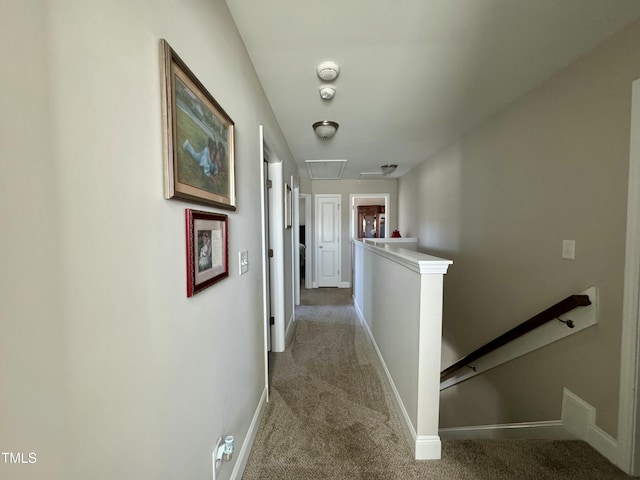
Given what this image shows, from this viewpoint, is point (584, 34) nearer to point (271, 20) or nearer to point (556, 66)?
point (556, 66)

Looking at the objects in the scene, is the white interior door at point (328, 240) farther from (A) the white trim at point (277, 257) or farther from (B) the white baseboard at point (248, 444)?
(B) the white baseboard at point (248, 444)

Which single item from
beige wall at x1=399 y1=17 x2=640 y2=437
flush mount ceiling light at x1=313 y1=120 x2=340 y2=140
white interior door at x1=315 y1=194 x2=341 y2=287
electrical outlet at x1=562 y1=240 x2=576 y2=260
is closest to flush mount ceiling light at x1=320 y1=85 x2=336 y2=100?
flush mount ceiling light at x1=313 y1=120 x2=340 y2=140

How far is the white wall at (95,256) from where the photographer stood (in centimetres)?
39

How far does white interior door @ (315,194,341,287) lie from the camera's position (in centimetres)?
543

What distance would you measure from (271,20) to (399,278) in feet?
5.52

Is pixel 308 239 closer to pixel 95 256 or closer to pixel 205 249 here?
pixel 205 249

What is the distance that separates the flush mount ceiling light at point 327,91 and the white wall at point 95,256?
1.11 metres

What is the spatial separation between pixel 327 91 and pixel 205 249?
1572mm

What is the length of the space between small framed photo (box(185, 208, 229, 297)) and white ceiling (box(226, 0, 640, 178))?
1.09 m

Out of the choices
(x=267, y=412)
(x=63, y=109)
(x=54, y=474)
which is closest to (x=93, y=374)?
(x=54, y=474)

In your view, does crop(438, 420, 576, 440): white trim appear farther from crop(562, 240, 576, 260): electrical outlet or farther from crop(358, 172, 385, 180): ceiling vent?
crop(358, 172, 385, 180): ceiling vent

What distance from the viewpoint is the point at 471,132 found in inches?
109

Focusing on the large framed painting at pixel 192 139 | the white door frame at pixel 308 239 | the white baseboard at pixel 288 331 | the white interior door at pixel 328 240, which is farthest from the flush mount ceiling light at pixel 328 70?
the white interior door at pixel 328 240

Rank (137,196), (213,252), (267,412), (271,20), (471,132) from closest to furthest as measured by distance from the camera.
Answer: (137,196)
(213,252)
(271,20)
(267,412)
(471,132)
